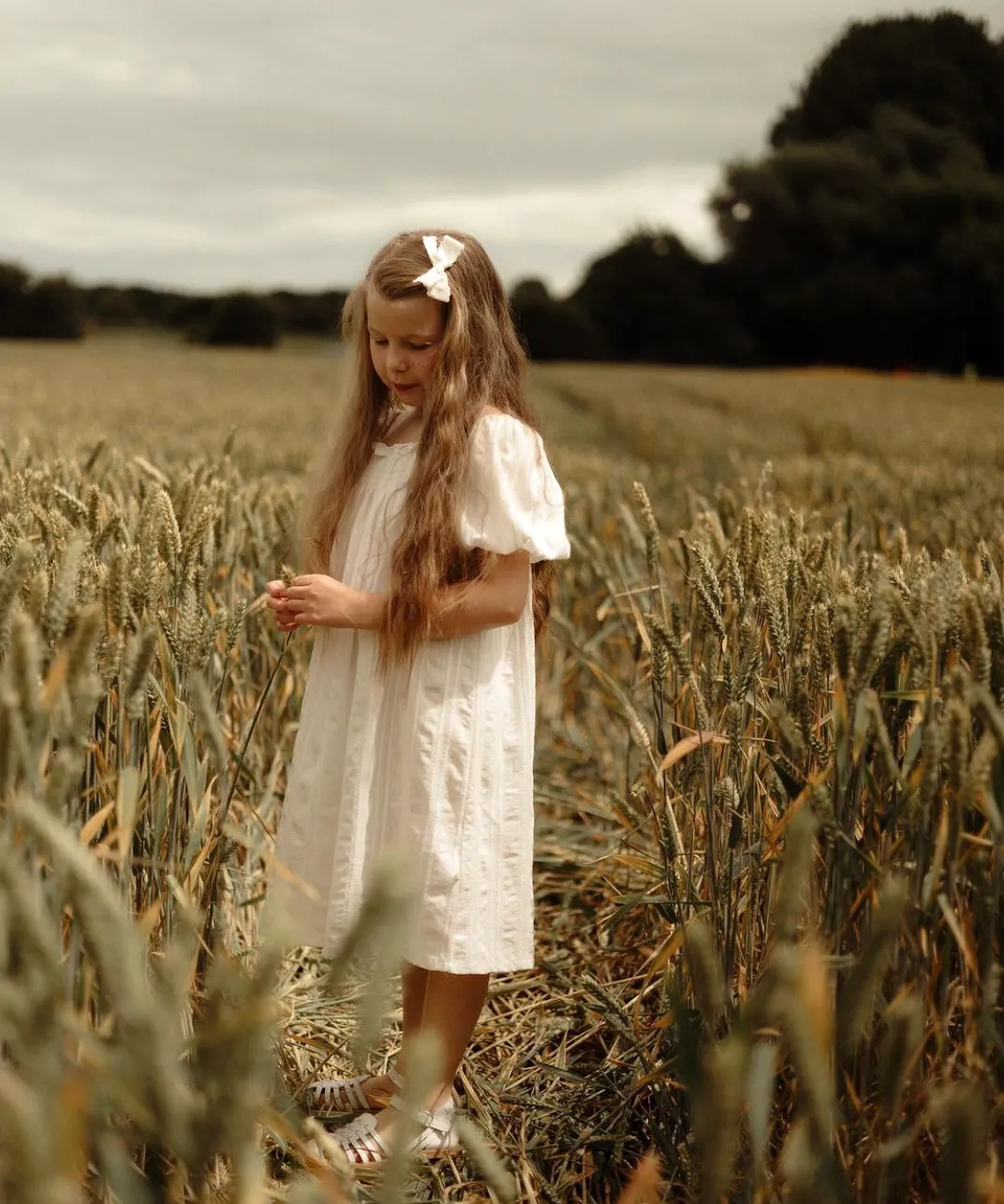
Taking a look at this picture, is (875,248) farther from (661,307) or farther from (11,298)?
(11,298)

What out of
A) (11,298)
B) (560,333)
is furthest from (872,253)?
(11,298)

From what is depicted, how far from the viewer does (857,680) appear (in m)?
1.11

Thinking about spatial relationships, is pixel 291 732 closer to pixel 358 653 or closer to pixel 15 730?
pixel 358 653

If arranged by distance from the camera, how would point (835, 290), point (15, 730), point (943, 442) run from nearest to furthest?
point (15, 730) → point (943, 442) → point (835, 290)

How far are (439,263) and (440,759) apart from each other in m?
0.67

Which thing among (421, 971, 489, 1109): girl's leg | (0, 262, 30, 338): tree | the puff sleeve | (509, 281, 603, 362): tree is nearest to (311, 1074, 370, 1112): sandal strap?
(421, 971, 489, 1109): girl's leg

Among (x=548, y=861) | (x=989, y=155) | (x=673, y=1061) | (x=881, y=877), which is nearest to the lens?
(x=881, y=877)

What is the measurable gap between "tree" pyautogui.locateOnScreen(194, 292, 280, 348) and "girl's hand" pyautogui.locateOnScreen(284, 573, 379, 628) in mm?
40622

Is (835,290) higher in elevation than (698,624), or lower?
higher

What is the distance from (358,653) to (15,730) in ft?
2.63

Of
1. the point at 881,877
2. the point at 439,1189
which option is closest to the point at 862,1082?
the point at 881,877

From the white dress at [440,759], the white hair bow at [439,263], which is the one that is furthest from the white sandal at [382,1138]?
the white hair bow at [439,263]

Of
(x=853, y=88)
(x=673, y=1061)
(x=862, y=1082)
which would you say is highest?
(x=853, y=88)

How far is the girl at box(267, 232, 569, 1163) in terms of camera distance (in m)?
1.53
